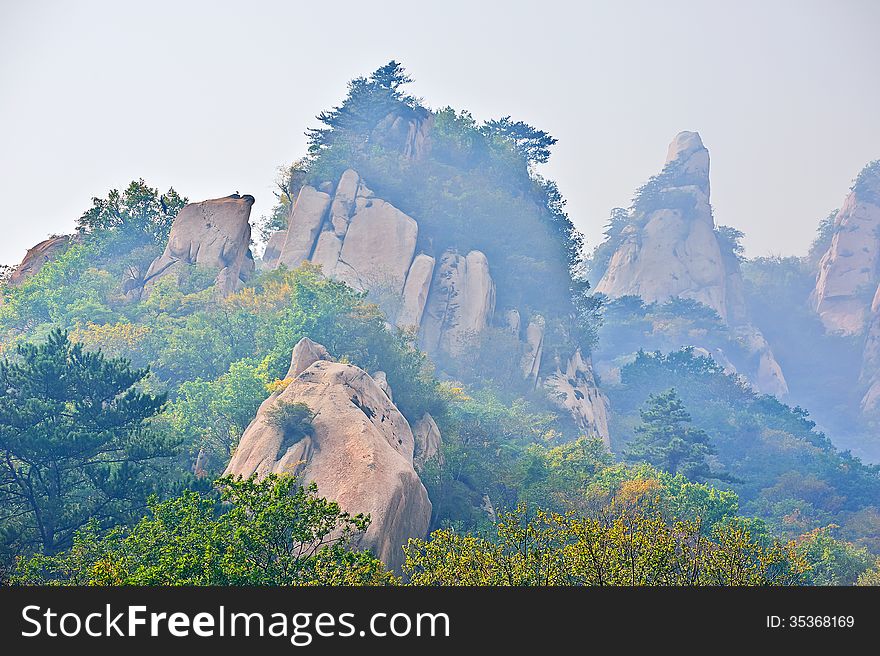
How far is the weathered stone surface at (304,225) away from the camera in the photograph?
56969mm

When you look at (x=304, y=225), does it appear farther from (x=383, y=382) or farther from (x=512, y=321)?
(x=383, y=382)

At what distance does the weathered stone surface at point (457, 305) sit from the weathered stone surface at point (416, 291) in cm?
84

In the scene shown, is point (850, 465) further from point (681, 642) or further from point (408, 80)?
point (681, 642)

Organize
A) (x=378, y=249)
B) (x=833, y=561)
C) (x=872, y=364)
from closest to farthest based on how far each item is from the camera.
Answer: (x=833, y=561) → (x=378, y=249) → (x=872, y=364)

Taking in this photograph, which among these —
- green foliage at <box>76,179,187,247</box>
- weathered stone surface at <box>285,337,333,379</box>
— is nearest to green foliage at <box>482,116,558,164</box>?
green foliage at <box>76,179,187,247</box>

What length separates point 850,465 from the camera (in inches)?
2427

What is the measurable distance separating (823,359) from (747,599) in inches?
3903

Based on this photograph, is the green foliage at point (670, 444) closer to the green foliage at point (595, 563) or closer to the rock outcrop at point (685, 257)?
the green foliage at point (595, 563)

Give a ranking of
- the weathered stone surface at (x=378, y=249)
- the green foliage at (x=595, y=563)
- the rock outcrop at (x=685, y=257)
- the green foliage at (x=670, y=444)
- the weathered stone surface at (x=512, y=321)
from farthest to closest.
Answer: the rock outcrop at (x=685, y=257), the weathered stone surface at (x=512, y=321), the weathered stone surface at (x=378, y=249), the green foliage at (x=670, y=444), the green foliage at (x=595, y=563)

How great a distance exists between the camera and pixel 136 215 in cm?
5756

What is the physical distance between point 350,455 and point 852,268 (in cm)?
9393

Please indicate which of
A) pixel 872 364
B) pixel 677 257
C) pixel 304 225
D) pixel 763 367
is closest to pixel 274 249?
pixel 304 225

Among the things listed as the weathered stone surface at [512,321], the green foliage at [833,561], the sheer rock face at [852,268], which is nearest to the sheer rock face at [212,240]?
the weathered stone surface at [512,321]

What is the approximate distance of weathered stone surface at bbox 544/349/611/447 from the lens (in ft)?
186
